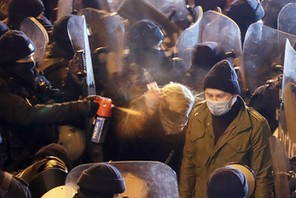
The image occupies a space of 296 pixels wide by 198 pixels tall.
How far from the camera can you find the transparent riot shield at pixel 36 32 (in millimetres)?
6793

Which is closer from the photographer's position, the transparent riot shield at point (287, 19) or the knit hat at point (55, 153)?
the knit hat at point (55, 153)

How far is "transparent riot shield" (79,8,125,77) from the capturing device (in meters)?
6.54

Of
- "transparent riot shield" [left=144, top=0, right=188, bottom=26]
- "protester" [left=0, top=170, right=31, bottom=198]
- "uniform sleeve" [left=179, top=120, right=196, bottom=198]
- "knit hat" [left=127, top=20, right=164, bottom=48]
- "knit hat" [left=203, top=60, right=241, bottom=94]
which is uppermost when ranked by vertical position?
"knit hat" [left=203, top=60, right=241, bottom=94]

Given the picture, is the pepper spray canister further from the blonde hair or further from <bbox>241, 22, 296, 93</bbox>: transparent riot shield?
<bbox>241, 22, 296, 93</bbox>: transparent riot shield

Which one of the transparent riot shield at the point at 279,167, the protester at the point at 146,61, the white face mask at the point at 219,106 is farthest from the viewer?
the protester at the point at 146,61

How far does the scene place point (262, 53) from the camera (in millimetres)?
6672

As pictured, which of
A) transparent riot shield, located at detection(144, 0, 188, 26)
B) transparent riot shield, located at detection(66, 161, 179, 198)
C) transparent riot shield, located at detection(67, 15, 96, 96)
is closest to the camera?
transparent riot shield, located at detection(66, 161, 179, 198)

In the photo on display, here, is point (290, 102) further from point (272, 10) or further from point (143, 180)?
point (272, 10)

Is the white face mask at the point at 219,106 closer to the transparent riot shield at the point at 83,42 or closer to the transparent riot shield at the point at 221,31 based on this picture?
the transparent riot shield at the point at 83,42

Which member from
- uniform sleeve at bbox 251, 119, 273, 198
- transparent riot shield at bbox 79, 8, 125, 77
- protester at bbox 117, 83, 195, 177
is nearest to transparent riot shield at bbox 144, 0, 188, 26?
transparent riot shield at bbox 79, 8, 125, 77

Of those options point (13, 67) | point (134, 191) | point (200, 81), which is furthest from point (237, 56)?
point (134, 191)

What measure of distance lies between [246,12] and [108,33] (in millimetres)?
1378

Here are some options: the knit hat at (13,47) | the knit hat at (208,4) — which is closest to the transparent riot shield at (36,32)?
the knit hat at (13,47)

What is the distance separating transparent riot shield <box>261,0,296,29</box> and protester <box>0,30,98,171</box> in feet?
9.44
